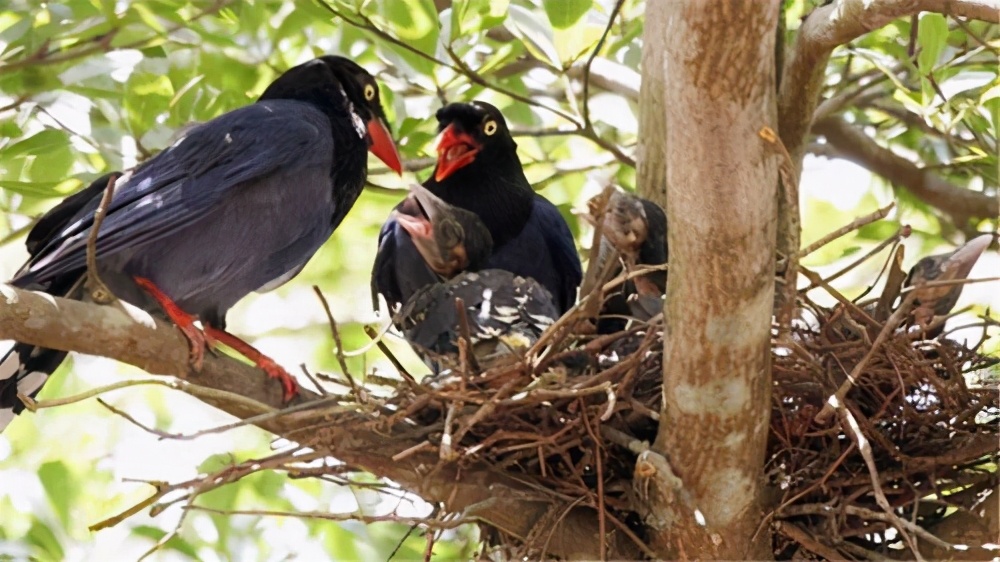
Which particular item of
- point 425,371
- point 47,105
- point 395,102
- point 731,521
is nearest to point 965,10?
point 731,521

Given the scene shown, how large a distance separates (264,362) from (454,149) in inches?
58.5

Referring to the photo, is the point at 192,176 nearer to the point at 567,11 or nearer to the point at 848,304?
the point at 567,11

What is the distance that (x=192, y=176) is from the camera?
3.84 meters

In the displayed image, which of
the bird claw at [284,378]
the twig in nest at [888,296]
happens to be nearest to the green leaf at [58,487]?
the bird claw at [284,378]

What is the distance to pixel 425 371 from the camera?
5.36 m

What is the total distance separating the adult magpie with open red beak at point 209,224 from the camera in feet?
11.7

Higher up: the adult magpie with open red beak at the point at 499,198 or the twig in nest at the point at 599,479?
the adult magpie with open red beak at the point at 499,198

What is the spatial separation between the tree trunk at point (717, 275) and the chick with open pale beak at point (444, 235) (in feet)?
4.61

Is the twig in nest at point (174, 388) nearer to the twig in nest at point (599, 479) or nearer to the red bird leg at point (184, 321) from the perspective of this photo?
the red bird leg at point (184, 321)

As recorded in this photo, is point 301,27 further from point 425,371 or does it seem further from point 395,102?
point 425,371

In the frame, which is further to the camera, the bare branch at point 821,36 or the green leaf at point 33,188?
the green leaf at point 33,188

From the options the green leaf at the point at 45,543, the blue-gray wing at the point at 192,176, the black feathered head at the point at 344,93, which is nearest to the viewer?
the blue-gray wing at the point at 192,176

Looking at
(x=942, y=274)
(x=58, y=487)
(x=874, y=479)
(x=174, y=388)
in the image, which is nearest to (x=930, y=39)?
(x=942, y=274)

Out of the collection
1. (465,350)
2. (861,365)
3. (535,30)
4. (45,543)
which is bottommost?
(45,543)
